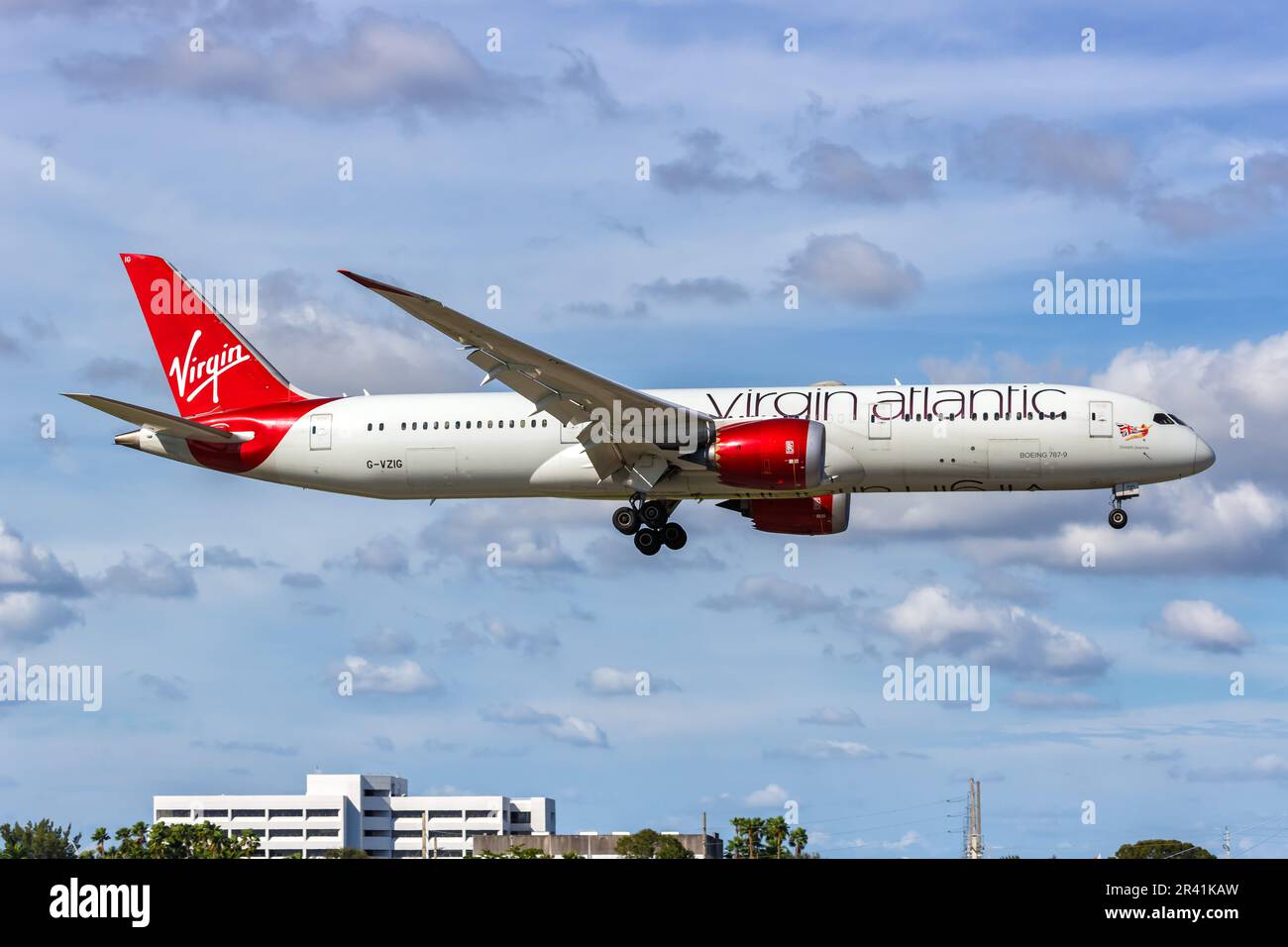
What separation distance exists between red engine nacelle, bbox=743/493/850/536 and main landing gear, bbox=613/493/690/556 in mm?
3321

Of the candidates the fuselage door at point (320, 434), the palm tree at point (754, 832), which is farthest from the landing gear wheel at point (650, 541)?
the palm tree at point (754, 832)

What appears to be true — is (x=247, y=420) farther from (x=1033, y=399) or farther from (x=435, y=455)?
(x=1033, y=399)

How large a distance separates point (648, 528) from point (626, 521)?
0.69m

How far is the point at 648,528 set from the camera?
49.6 m

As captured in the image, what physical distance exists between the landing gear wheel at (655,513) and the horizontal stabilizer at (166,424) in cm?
1298

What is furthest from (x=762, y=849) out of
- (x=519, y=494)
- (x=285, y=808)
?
(x=285, y=808)

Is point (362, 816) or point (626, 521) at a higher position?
point (626, 521)

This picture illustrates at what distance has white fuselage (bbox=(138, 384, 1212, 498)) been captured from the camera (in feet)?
148

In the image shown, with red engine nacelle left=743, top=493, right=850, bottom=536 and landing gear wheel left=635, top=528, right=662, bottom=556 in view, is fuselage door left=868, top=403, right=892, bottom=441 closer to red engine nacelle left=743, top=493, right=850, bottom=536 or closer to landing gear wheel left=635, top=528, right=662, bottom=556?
red engine nacelle left=743, top=493, right=850, bottom=536

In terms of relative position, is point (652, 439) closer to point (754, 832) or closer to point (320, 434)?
point (320, 434)

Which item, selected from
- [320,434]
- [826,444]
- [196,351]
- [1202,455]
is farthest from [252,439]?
[1202,455]

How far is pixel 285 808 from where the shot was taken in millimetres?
155125
